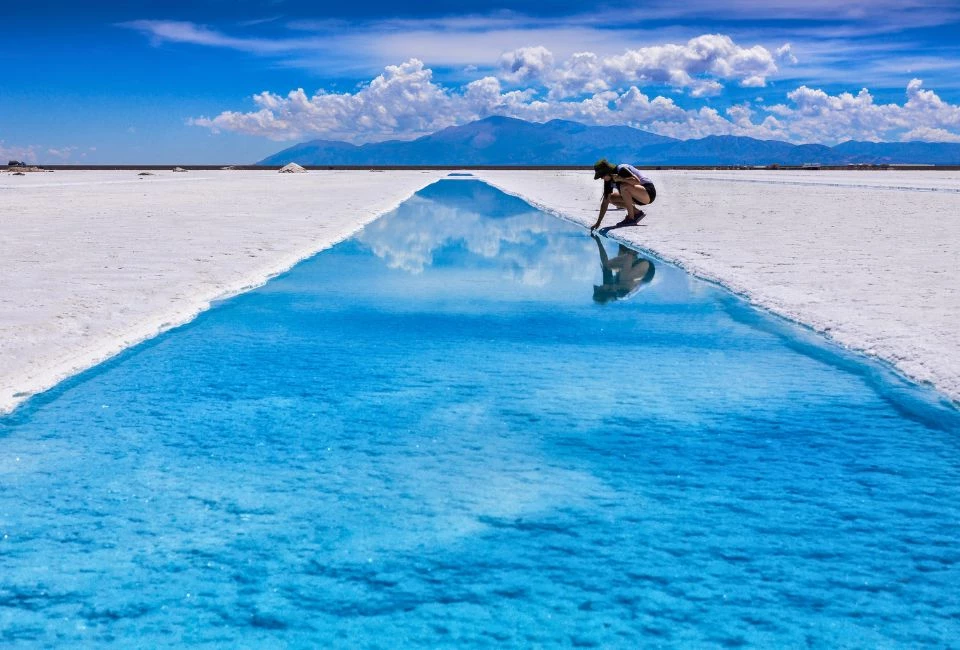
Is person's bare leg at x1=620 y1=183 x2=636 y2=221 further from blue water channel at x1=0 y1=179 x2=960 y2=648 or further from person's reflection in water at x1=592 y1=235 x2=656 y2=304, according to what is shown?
blue water channel at x1=0 y1=179 x2=960 y2=648

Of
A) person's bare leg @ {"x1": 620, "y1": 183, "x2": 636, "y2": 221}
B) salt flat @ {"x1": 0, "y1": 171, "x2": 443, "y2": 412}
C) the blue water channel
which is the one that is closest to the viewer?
the blue water channel

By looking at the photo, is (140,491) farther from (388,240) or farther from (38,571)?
(388,240)

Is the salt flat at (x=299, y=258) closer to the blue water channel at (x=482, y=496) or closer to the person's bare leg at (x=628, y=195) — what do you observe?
the blue water channel at (x=482, y=496)

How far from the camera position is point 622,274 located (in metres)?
14.9

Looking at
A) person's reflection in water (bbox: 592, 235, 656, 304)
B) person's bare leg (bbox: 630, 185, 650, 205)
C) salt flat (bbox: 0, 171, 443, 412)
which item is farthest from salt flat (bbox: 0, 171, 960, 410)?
person's bare leg (bbox: 630, 185, 650, 205)

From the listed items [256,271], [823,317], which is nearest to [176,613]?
[823,317]

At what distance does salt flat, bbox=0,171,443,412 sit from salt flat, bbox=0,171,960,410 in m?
0.03

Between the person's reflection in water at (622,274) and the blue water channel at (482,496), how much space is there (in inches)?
125

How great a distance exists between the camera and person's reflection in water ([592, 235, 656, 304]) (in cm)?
1285

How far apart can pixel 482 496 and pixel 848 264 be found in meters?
10.8

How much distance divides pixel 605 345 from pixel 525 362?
1.20m

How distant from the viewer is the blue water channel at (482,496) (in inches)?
149

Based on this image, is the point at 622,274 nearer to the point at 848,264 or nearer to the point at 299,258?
the point at 848,264

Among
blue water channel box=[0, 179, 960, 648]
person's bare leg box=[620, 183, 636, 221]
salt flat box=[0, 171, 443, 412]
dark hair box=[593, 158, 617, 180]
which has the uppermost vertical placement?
dark hair box=[593, 158, 617, 180]
